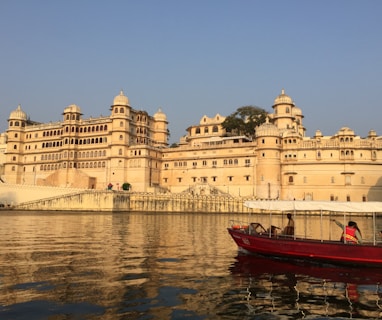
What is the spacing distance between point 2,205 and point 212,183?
37.4 meters

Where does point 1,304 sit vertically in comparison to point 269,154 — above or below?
below

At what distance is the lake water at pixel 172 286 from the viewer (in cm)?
1034

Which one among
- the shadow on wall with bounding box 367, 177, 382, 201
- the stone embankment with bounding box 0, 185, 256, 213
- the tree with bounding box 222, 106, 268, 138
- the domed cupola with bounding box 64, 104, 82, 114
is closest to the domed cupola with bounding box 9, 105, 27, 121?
the domed cupola with bounding box 64, 104, 82, 114

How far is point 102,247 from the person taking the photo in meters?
21.7

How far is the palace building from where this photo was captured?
6662 centimetres

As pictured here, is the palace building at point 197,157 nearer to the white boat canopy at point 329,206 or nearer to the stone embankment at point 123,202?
the stone embankment at point 123,202

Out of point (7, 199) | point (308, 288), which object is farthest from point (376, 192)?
point (7, 199)

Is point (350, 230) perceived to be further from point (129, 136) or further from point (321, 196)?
point (129, 136)

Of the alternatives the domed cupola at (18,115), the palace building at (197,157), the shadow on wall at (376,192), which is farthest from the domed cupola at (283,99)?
the domed cupola at (18,115)

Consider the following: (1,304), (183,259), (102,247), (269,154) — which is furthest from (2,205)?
(1,304)

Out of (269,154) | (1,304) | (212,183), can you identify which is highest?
(269,154)

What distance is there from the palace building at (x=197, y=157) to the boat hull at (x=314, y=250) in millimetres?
48350

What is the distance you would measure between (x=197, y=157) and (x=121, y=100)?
62.9 feet

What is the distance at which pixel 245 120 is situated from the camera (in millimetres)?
84312
